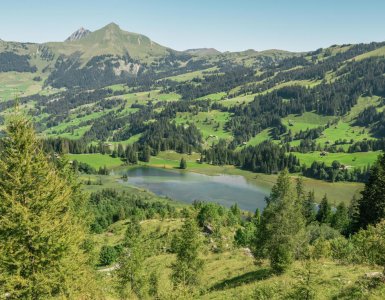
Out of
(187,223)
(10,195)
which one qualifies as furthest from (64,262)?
(187,223)

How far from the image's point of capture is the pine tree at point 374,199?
222 ft

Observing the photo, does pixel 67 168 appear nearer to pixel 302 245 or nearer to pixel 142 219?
pixel 302 245

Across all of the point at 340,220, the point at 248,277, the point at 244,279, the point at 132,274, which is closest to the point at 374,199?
the point at 248,277

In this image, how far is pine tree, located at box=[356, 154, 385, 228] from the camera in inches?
2665

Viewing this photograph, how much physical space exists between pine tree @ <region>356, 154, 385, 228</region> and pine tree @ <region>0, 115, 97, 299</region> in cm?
5884

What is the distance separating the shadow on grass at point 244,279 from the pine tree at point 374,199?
29701 mm

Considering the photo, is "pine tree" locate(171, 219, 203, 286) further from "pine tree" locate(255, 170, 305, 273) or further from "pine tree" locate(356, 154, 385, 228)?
"pine tree" locate(356, 154, 385, 228)

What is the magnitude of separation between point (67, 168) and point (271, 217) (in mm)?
27554

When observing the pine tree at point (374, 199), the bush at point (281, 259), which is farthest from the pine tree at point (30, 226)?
the pine tree at point (374, 199)

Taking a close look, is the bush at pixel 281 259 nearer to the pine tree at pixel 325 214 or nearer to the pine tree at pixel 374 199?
the pine tree at pixel 374 199

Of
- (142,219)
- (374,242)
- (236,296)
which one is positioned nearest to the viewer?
(374,242)

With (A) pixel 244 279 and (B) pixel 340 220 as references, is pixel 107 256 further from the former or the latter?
(B) pixel 340 220

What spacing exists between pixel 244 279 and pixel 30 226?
32254 mm

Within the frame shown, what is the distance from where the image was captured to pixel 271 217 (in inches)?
1860
